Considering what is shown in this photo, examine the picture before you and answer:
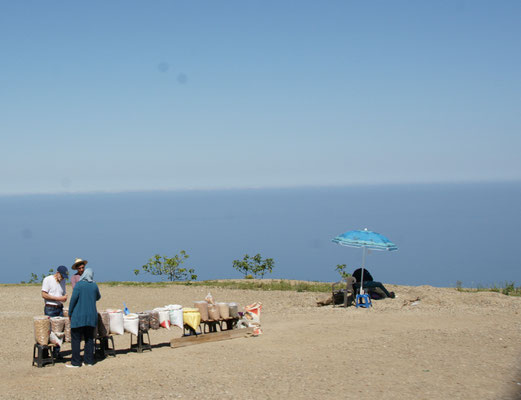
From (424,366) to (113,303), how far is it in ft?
40.6

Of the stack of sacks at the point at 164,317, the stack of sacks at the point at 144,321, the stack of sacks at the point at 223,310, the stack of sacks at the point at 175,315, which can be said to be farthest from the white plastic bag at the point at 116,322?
the stack of sacks at the point at 223,310

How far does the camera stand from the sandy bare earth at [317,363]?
9211 millimetres

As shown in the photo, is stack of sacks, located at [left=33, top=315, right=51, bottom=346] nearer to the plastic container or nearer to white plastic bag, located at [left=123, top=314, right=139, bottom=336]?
white plastic bag, located at [left=123, top=314, right=139, bottom=336]

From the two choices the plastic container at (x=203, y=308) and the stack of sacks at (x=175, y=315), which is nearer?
the stack of sacks at (x=175, y=315)

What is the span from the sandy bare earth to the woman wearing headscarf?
292 millimetres

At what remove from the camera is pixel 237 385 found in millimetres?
9477

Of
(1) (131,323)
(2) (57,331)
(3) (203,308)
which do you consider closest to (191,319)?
(3) (203,308)

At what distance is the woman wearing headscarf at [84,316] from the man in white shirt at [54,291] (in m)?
0.76

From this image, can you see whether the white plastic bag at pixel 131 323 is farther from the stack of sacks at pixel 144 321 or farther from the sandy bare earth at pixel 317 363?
the sandy bare earth at pixel 317 363

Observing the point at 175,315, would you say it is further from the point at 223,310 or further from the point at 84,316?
the point at 84,316

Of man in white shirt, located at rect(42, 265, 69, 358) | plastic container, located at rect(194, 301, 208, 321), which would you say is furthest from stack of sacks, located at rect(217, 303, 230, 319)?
man in white shirt, located at rect(42, 265, 69, 358)

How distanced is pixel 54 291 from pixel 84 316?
1.23 metres

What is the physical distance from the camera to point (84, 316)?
10.6 metres

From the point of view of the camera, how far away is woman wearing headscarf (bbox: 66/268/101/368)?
10578 mm
